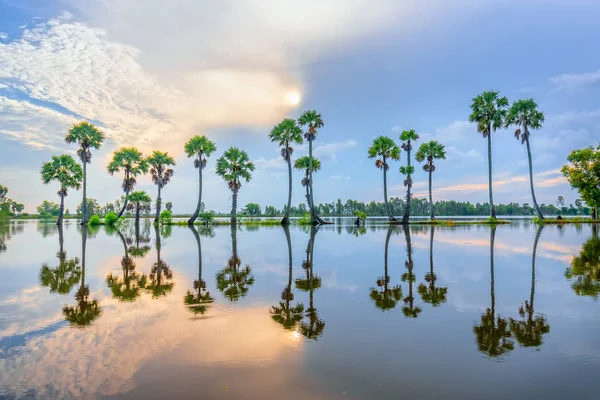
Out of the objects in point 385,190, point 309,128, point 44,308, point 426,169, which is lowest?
point 44,308

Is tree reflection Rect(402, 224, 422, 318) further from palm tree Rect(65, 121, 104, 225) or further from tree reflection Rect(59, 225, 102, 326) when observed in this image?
palm tree Rect(65, 121, 104, 225)

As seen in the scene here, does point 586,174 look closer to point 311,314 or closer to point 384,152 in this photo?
point 384,152

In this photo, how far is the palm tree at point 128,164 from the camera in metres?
71.1

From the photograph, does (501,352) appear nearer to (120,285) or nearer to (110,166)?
(120,285)

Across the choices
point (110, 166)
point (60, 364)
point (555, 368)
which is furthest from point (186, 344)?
point (110, 166)

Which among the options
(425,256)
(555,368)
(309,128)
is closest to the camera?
(555,368)

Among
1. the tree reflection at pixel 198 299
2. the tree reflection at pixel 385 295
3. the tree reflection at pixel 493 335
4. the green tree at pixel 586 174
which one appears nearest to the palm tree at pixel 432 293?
the tree reflection at pixel 385 295

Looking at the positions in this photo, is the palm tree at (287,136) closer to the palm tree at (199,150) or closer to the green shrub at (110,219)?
the palm tree at (199,150)

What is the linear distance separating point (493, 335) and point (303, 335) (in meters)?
3.52

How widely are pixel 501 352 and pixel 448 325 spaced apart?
4.58ft

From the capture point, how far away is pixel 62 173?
6956 cm

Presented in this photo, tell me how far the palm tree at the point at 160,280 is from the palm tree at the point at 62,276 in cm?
243

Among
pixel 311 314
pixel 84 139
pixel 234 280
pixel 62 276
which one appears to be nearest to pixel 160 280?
pixel 234 280

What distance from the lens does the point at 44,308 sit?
336 inches
